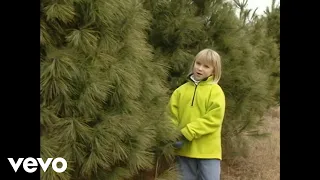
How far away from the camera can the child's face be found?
229 centimetres

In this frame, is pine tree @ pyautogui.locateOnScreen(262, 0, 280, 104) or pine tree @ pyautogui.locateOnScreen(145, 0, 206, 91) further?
pine tree @ pyautogui.locateOnScreen(262, 0, 280, 104)

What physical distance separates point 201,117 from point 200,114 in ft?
0.11

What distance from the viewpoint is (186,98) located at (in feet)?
7.51

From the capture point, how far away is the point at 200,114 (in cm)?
223

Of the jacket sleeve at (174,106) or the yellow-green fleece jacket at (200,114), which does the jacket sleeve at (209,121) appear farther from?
the jacket sleeve at (174,106)

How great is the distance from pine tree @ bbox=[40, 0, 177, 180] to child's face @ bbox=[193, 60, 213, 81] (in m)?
0.51

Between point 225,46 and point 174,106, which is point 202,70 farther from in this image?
point 225,46

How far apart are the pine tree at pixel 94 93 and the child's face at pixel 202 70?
1.67 feet

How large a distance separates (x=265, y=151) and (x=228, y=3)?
168 cm

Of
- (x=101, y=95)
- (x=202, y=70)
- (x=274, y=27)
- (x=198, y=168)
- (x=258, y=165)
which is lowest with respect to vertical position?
(x=258, y=165)

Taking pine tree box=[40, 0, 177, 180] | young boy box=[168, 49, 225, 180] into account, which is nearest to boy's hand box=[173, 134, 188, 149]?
young boy box=[168, 49, 225, 180]

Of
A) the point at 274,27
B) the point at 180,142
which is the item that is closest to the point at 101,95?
the point at 180,142

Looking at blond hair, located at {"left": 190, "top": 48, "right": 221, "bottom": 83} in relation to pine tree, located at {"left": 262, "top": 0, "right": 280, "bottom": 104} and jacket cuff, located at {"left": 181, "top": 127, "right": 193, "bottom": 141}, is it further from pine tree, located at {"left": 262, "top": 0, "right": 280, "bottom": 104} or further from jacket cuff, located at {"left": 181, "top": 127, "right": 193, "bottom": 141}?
pine tree, located at {"left": 262, "top": 0, "right": 280, "bottom": 104}
